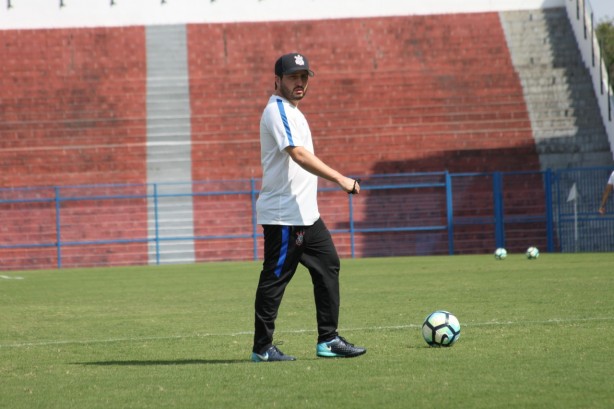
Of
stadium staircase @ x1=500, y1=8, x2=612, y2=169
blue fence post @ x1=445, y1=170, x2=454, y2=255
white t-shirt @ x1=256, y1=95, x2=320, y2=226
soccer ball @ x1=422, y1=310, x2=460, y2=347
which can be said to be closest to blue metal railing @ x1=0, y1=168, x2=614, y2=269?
blue fence post @ x1=445, y1=170, x2=454, y2=255

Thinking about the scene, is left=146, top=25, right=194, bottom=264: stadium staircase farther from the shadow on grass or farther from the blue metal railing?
the shadow on grass

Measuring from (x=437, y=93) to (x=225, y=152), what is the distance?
682 centimetres

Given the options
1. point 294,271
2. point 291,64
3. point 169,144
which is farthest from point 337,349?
point 169,144

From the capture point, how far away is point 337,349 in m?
8.38

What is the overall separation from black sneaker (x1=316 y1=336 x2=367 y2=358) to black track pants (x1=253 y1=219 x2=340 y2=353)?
0.05 metres

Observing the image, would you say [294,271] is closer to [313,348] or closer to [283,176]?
[283,176]

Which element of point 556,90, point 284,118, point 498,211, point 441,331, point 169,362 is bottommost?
point 169,362

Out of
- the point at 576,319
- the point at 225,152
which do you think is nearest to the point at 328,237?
the point at 576,319

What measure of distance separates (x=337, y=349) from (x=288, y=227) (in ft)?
3.08

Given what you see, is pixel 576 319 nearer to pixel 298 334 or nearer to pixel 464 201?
pixel 298 334

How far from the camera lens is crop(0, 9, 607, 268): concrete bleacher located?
31.8 m

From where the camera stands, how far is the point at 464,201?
30.5 metres

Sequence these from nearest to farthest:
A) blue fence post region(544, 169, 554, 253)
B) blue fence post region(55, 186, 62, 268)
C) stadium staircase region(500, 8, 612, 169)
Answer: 1. blue fence post region(55, 186, 62, 268)
2. blue fence post region(544, 169, 554, 253)
3. stadium staircase region(500, 8, 612, 169)

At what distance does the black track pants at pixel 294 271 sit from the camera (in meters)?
8.30
